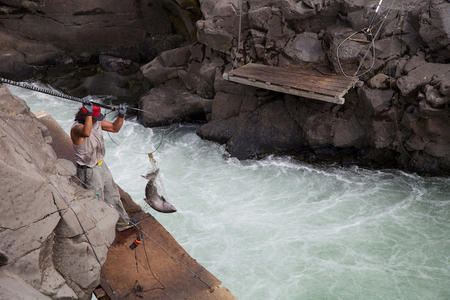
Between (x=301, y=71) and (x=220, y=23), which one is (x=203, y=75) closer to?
(x=220, y=23)

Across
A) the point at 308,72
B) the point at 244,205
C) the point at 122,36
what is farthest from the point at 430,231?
the point at 122,36

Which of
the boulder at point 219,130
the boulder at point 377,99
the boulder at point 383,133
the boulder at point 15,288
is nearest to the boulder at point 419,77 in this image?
the boulder at point 377,99

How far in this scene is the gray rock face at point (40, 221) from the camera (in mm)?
Result: 2957

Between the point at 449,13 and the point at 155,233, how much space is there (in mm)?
6892

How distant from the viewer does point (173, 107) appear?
35.0ft

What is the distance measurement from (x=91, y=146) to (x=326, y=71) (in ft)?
20.4

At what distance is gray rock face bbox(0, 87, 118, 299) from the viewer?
9.70ft

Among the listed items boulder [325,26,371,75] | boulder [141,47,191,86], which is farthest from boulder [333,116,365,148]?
boulder [141,47,191,86]

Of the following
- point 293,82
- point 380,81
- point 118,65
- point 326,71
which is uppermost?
point 380,81

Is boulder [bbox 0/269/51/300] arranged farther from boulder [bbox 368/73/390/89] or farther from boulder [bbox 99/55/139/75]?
boulder [bbox 99/55/139/75]

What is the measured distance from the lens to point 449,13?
24.5ft

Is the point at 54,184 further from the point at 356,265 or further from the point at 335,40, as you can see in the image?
the point at 335,40

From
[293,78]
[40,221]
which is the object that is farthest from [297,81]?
[40,221]

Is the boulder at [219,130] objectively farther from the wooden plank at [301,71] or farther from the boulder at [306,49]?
the boulder at [306,49]
